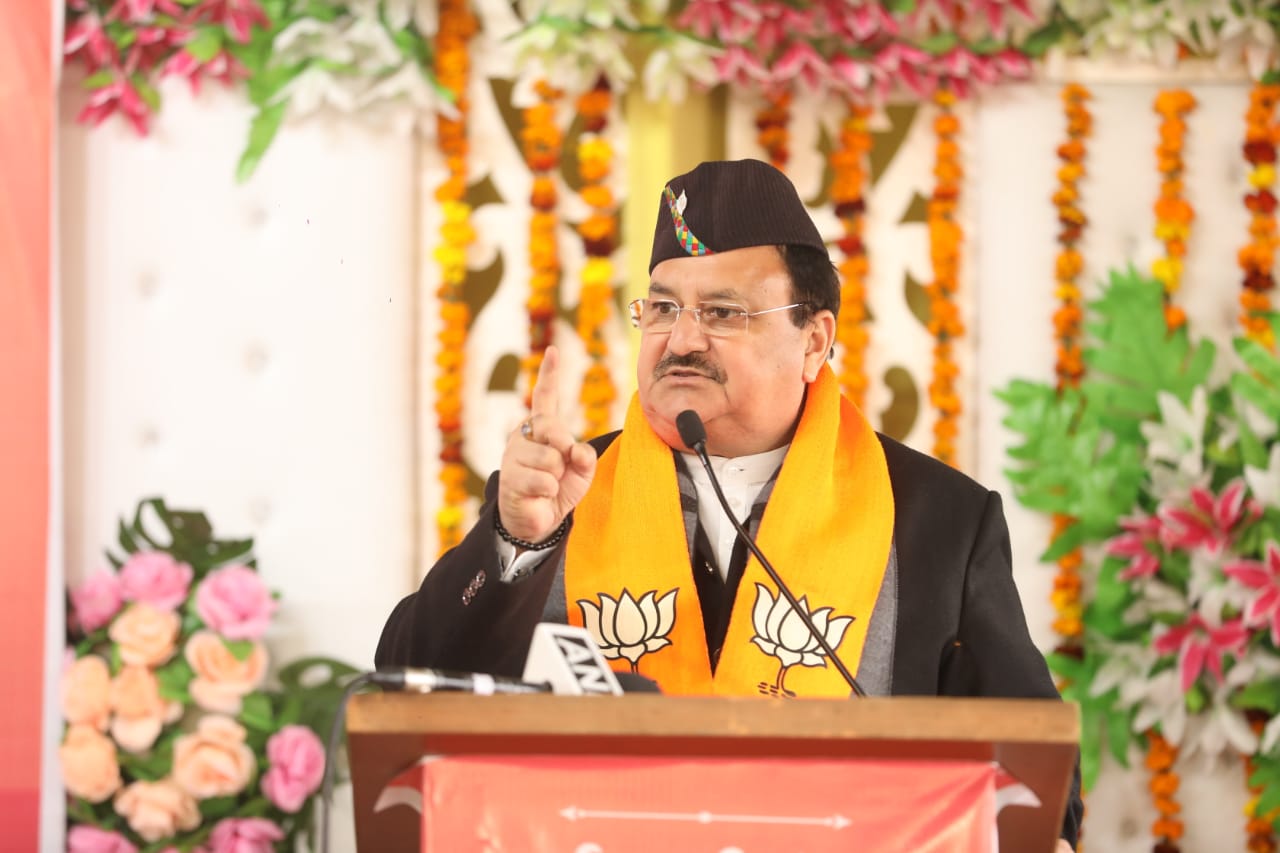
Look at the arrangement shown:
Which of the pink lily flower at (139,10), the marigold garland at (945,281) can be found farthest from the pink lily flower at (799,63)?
the pink lily flower at (139,10)

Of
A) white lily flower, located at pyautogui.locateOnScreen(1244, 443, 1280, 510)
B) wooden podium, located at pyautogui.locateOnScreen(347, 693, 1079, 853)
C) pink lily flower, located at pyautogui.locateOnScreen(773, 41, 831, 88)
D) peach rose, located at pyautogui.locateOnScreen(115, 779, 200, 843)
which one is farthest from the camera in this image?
pink lily flower, located at pyautogui.locateOnScreen(773, 41, 831, 88)

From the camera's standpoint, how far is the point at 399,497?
3551mm

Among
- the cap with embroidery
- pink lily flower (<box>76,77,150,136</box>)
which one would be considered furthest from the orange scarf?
pink lily flower (<box>76,77,150,136</box>)

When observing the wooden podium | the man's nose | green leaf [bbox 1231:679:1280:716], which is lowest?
green leaf [bbox 1231:679:1280:716]

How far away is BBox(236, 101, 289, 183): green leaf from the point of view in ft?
11.4

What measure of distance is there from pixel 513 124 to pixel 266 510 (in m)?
1.21

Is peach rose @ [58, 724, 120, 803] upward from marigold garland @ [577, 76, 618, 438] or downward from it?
downward

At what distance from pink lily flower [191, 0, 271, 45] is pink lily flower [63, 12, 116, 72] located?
23cm

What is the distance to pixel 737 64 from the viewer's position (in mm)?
3475

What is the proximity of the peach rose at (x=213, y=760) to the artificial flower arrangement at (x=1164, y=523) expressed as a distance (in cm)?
203

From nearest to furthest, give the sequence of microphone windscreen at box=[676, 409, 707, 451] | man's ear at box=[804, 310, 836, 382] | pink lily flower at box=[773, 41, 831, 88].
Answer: microphone windscreen at box=[676, 409, 707, 451] → man's ear at box=[804, 310, 836, 382] → pink lily flower at box=[773, 41, 831, 88]

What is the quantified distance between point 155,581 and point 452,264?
1086 millimetres

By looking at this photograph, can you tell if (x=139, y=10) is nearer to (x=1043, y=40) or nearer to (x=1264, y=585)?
(x=1043, y=40)

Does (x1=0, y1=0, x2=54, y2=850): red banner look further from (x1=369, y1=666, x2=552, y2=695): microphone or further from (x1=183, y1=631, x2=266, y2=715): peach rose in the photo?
(x1=369, y1=666, x2=552, y2=695): microphone
